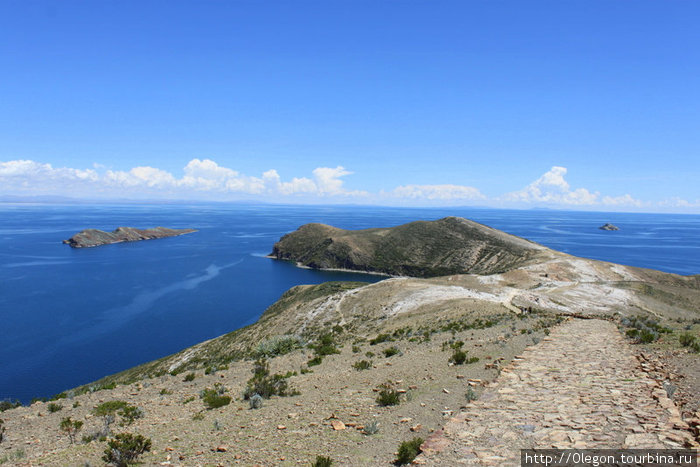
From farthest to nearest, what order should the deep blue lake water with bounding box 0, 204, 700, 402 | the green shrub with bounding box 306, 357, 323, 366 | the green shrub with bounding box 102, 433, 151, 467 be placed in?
the deep blue lake water with bounding box 0, 204, 700, 402, the green shrub with bounding box 306, 357, 323, 366, the green shrub with bounding box 102, 433, 151, 467

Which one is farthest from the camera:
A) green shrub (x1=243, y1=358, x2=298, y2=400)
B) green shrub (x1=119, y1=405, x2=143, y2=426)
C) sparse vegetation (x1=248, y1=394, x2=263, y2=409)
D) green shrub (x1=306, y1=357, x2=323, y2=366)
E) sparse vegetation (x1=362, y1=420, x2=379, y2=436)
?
green shrub (x1=306, y1=357, x2=323, y2=366)

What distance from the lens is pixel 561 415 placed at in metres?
9.73

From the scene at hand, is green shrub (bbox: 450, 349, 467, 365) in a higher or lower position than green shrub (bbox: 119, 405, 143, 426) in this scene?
higher

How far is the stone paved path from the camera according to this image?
810 centimetres

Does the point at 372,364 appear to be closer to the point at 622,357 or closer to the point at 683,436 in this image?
the point at 622,357

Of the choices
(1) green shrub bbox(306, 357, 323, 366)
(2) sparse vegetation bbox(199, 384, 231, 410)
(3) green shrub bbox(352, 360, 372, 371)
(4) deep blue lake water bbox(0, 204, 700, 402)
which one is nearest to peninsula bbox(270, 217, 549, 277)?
(4) deep blue lake water bbox(0, 204, 700, 402)

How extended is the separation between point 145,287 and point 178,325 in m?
39.3

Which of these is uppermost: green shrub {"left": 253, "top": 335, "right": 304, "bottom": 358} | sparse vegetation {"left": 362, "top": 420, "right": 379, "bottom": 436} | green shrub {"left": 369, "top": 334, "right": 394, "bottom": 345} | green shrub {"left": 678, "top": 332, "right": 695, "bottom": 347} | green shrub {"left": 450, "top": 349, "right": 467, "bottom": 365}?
green shrub {"left": 678, "top": 332, "right": 695, "bottom": 347}

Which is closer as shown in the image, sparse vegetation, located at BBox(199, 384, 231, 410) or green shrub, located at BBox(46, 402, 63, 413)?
sparse vegetation, located at BBox(199, 384, 231, 410)

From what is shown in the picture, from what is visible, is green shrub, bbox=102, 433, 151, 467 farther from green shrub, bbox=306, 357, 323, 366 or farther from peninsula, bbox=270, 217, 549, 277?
peninsula, bbox=270, 217, 549, 277

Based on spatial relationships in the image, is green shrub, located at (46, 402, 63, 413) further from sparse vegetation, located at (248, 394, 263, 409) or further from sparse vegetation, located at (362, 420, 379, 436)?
sparse vegetation, located at (362, 420, 379, 436)

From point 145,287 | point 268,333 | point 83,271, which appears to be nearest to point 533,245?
point 268,333

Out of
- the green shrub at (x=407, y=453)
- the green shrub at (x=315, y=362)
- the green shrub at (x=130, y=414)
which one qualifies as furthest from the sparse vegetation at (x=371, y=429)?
the green shrub at (x=315, y=362)

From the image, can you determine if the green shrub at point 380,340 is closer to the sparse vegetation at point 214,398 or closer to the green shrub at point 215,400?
the sparse vegetation at point 214,398
